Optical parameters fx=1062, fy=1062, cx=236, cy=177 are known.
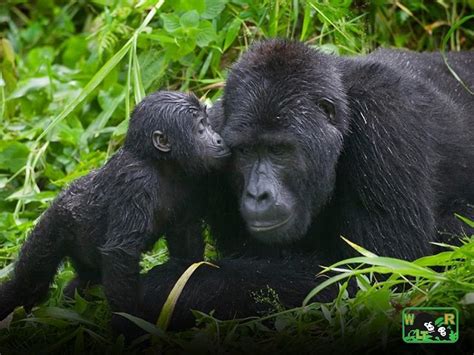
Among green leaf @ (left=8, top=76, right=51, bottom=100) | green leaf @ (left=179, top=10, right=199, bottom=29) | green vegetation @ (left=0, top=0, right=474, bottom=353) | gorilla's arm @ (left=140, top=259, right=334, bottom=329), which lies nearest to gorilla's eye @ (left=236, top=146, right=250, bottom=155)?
gorilla's arm @ (left=140, top=259, right=334, bottom=329)

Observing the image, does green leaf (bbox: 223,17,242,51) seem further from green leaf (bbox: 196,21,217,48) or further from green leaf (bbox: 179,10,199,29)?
green leaf (bbox: 179,10,199,29)

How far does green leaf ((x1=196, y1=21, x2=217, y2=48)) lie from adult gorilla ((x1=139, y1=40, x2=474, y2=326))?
5.14ft

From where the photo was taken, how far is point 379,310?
15.3 feet

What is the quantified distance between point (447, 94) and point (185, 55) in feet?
6.43

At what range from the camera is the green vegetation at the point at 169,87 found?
4.71m

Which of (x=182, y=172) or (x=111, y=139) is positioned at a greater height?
(x=182, y=172)

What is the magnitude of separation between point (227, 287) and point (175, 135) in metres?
0.78

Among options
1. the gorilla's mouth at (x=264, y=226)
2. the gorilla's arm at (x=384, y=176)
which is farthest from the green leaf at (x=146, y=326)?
the gorilla's arm at (x=384, y=176)

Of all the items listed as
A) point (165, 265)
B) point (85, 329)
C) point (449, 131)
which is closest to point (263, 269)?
point (165, 265)

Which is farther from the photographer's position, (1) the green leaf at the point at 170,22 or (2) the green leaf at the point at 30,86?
(2) the green leaf at the point at 30,86

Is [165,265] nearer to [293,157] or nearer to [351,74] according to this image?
[293,157]

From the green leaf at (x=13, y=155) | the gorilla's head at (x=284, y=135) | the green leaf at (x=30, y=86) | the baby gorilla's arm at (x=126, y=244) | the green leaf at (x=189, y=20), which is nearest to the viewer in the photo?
the baby gorilla's arm at (x=126, y=244)

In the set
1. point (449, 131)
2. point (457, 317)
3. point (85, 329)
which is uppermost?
point (449, 131)

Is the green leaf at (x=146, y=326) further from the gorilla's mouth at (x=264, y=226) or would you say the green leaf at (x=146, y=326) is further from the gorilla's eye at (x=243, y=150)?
the gorilla's eye at (x=243, y=150)
